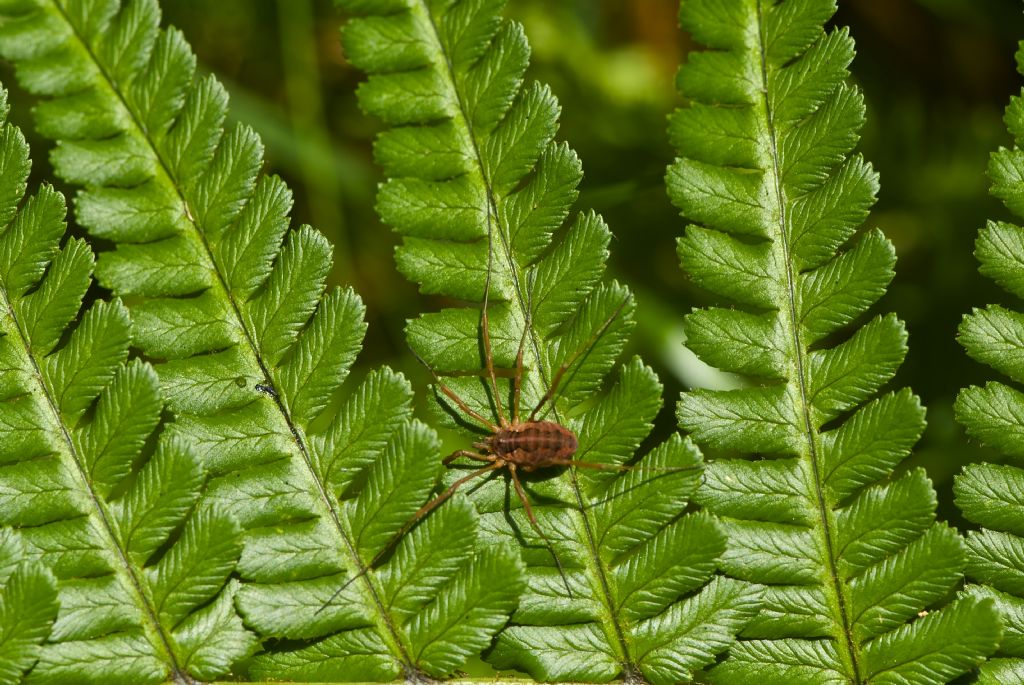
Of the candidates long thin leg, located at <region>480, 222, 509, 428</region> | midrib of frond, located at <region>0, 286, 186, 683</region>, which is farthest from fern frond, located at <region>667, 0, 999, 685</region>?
midrib of frond, located at <region>0, 286, 186, 683</region>

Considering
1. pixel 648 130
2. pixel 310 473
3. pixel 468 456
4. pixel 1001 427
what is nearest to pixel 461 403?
pixel 468 456

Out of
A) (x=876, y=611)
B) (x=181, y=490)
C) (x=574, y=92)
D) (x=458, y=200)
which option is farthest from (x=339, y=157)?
(x=876, y=611)

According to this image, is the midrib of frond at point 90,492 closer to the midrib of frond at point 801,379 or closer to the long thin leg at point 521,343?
the long thin leg at point 521,343

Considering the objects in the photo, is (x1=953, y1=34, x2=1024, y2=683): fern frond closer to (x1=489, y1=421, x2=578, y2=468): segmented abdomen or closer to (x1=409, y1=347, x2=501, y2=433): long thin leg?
(x1=489, y1=421, x2=578, y2=468): segmented abdomen

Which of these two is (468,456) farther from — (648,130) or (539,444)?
(648,130)

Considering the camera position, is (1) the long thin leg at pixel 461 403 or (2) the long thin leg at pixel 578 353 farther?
(1) the long thin leg at pixel 461 403

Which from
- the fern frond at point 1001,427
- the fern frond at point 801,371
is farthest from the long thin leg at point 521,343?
the fern frond at point 1001,427
